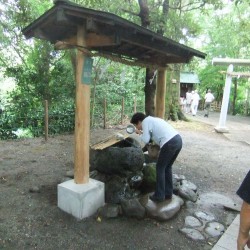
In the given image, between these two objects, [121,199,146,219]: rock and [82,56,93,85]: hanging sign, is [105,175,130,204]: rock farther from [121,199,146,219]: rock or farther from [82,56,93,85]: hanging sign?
[82,56,93,85]: hanging sign

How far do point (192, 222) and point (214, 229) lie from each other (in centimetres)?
33

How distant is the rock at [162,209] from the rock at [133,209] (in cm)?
11

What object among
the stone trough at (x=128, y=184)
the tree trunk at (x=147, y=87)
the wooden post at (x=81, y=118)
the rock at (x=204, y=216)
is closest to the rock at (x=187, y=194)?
the stone trough at (x=128, y=184)

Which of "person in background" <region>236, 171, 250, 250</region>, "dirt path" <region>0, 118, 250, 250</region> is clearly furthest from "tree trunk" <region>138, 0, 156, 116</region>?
"person in background" <region>236, 171, 250, 250</region>

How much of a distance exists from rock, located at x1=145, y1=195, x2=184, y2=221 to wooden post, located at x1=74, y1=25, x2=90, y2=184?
1115mm

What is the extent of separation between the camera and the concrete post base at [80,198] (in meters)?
4.17

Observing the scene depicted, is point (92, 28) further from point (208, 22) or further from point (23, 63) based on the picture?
point (208, 22)

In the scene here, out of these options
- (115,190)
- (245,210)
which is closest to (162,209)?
(115,190)

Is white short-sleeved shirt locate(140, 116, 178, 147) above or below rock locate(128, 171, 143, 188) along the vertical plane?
above

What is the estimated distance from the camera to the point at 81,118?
4207 mm

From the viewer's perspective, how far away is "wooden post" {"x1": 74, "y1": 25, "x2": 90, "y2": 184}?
4.12 m

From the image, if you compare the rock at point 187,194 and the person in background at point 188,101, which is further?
the person in background at point 188,101

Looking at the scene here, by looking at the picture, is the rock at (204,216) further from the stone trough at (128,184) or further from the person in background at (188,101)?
the person in background at (188,101)

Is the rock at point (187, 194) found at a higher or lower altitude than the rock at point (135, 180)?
lower
